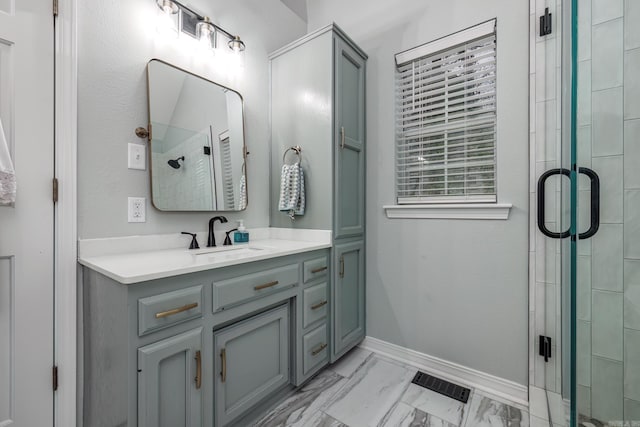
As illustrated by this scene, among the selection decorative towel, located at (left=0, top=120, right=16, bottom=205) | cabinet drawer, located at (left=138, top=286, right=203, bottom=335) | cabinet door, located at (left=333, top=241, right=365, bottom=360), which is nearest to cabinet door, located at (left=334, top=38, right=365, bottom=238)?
cabinet door, located at (left=333, top=241, right=365, bottom=360)

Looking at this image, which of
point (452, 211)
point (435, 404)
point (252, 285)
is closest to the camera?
point (252, 285)

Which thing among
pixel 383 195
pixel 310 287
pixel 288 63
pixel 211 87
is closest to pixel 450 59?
pixel 383 195

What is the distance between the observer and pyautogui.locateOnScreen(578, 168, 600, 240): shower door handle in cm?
84

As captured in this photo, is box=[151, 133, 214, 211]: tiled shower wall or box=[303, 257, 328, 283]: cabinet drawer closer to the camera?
box=[151, 133, 214, 211]: tiled shower wall

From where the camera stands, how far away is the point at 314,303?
1677 millimetres

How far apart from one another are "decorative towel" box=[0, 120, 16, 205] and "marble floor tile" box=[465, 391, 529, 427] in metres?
2.23

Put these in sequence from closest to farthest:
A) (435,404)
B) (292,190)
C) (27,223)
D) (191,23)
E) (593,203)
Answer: (593,203) → (27,223) → (435,404) → (191,23) → (292,190)

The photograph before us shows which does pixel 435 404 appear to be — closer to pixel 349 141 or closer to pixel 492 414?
pixel 492 414

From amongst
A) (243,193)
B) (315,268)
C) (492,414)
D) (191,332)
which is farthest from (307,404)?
(243,193)

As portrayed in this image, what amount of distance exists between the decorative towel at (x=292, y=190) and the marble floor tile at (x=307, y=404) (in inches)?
42.9

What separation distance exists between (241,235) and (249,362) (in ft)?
2.61

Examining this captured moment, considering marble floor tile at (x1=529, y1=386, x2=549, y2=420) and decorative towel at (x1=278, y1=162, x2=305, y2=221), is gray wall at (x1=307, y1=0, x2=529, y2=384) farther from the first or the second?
decorative towel at (x1=278, y1=162, x2=305, y2=221)

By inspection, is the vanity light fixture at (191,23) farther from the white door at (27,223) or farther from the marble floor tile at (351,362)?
the marble floor tile at (351,362)

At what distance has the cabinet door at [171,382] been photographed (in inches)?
37.2
